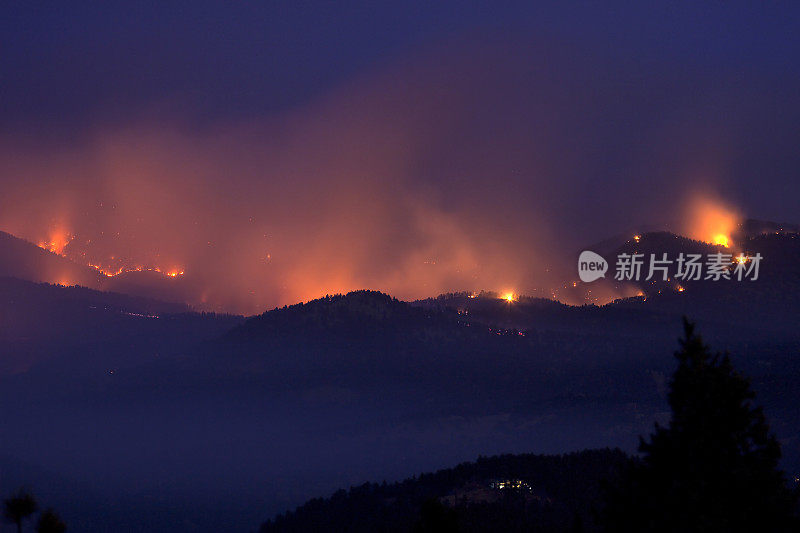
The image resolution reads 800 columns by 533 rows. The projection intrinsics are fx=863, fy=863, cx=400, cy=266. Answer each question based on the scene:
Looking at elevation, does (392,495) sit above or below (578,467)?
below

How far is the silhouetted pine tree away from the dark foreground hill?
3897 inches

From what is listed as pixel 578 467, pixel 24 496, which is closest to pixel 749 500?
pixel 24 496

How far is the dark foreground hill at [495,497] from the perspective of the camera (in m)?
134

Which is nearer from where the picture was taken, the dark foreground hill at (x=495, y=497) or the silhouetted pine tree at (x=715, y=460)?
the silhouetted pine tree at (x=715, y=460)

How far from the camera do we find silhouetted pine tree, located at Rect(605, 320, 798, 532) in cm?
2412

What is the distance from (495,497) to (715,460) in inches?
5101

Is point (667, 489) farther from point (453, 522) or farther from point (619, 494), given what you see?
point (453, 522)

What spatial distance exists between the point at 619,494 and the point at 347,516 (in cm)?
15242

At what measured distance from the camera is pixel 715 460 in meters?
24.6

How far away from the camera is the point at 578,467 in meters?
165

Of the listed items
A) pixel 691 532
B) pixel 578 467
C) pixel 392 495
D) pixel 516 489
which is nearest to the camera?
pixel 691 532

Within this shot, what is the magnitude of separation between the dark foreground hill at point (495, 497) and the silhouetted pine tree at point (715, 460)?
325ft

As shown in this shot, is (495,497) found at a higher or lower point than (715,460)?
lower

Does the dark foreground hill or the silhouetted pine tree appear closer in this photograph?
the silhouetted pine tree
